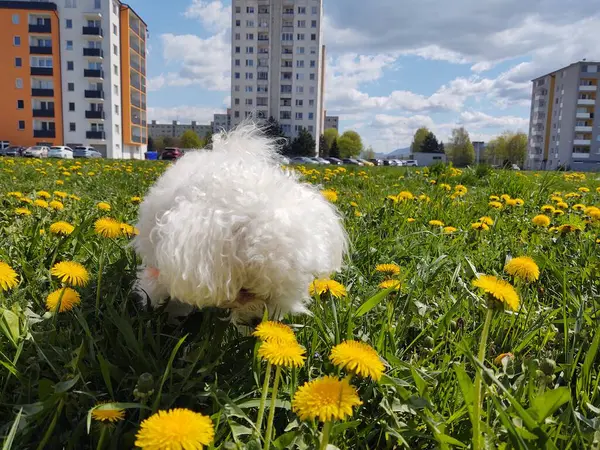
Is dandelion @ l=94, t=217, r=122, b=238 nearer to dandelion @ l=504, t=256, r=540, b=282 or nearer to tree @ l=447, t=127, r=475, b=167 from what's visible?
dandelion @ l=504, t=256, r=540, b=282

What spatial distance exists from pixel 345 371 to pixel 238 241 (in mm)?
535

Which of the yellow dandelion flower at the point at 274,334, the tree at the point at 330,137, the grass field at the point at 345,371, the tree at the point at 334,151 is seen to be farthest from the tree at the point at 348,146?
the yellow dandelion flower at the point at 274,334

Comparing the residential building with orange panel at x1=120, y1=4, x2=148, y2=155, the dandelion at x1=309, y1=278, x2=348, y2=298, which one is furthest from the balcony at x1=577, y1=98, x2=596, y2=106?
the dandelion at x1=309, y1=278, x2=348, y2=298

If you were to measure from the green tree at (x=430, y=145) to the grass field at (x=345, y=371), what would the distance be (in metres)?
94.3

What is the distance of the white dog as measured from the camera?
1390 mm

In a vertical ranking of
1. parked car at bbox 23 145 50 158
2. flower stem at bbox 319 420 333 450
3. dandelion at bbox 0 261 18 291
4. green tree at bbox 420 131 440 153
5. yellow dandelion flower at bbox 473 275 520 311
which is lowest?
flower stem at bbox 319 420 333 450

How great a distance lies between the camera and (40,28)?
194 ft

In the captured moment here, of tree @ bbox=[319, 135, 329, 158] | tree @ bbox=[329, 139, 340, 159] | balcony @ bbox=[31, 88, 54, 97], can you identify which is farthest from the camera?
tree @ bbox=[329, 139, 340, 159]

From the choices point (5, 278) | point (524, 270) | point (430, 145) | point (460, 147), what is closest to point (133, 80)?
point (430, 145)

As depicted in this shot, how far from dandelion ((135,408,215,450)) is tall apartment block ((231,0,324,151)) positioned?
89.5 m

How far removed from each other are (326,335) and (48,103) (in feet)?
230

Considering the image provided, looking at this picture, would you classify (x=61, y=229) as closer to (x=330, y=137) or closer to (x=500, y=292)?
(x=500, y=292)

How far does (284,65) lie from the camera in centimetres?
9012

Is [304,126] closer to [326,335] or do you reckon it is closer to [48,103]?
[48,103]
